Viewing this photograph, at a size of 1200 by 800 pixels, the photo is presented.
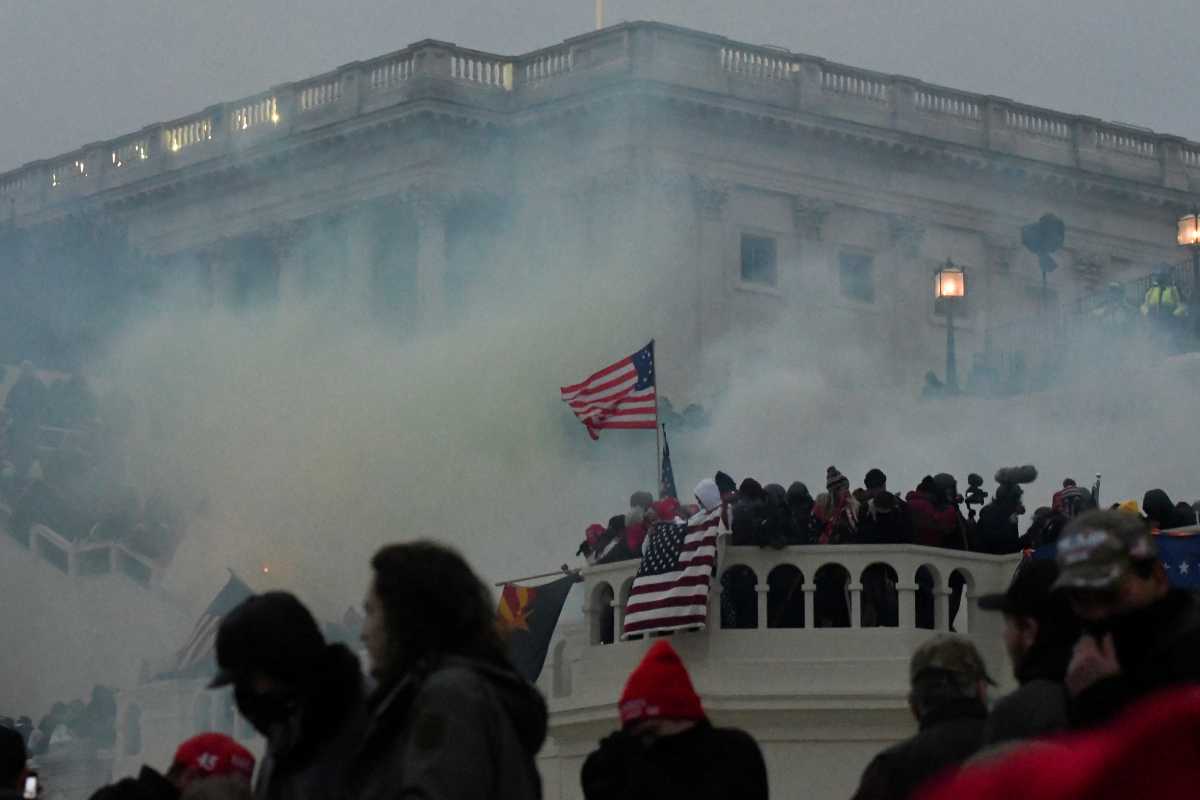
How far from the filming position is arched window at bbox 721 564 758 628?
14.8m

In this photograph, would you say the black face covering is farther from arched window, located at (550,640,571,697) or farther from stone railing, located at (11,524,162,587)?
stone railing, located at (11,524,162,587)

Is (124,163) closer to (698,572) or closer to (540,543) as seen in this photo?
(540,543)

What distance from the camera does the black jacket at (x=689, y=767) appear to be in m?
6.76

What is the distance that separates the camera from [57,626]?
96.3 ft

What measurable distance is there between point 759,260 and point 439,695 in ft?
154

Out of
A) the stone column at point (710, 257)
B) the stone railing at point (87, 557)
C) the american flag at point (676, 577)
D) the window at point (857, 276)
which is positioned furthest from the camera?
the window at point (857, 276)

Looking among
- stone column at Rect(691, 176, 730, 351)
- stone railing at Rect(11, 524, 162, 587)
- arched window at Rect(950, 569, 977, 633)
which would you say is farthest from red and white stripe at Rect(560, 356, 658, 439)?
stone column at Rect(691, 176, 730, 351)

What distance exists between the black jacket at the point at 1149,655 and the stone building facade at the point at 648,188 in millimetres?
43540

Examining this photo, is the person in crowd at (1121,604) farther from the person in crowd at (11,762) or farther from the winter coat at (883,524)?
the winter coat at (883,524)

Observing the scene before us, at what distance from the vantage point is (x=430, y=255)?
5028 centimetres

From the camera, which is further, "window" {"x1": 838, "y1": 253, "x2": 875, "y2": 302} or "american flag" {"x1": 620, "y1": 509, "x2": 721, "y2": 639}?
"window" {"x1": 838, "y1": 253, "x2": 875, "y2": 302}

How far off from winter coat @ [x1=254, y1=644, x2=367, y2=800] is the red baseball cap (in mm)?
723

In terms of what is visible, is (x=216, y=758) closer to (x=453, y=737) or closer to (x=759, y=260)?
(x=453, y=737)

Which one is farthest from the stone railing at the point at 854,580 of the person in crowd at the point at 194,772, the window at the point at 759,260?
the window at the point at 759,260
